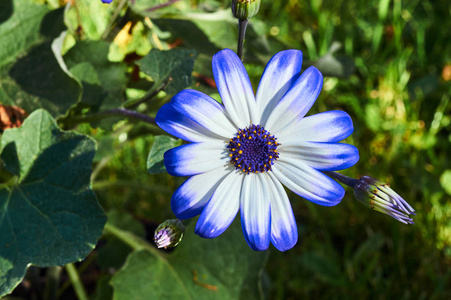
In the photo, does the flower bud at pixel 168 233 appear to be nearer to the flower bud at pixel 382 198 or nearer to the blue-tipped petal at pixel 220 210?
the blue-tipped petal at pixel 220 210

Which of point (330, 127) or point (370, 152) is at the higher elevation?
point (330, 127)

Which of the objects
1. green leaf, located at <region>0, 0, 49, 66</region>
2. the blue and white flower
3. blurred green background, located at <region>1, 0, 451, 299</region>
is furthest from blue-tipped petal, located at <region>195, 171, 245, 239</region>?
green leaf, located at <region>0, 0, 49, 66</region>

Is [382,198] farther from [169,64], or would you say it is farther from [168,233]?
[169,64]

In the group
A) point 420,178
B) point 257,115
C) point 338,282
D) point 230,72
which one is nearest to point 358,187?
point 257,115

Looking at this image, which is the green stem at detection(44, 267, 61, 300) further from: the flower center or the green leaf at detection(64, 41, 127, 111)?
the flower center

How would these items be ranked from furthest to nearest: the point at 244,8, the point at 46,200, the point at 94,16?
the point at 94,16, the point at 46,200, the point at 244,8

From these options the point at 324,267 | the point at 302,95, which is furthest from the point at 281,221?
the point at 324,267

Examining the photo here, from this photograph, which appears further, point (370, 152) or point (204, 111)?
point (370, 152)
